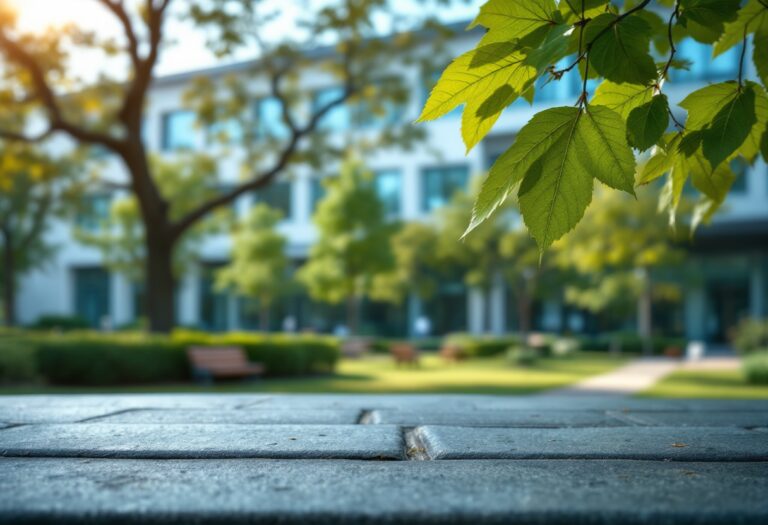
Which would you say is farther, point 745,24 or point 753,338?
point 753,338

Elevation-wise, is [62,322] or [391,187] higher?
[391,187]

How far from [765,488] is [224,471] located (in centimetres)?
108

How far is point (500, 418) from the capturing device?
8.99 ft

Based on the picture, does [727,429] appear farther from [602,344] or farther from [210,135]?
[602,344]

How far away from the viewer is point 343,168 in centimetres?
3391

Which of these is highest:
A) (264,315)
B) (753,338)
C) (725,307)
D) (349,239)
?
(349,239)

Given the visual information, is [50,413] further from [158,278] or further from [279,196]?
[279,196]

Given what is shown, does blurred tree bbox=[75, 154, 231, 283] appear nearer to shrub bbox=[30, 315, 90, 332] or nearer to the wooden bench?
shrub bbox=[30, 315, 90, 332]

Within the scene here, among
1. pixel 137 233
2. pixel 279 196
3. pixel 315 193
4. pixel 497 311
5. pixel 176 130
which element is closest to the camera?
pixel 137 233

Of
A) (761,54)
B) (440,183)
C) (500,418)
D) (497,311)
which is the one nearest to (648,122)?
(761,54)

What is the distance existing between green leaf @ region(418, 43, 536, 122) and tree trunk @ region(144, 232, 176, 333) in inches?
655

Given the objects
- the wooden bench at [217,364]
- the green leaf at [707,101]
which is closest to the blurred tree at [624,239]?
the wooden bench at [217,364]

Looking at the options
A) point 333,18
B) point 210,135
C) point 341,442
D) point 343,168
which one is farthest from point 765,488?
point 343,168

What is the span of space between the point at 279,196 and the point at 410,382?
31.2 metres
